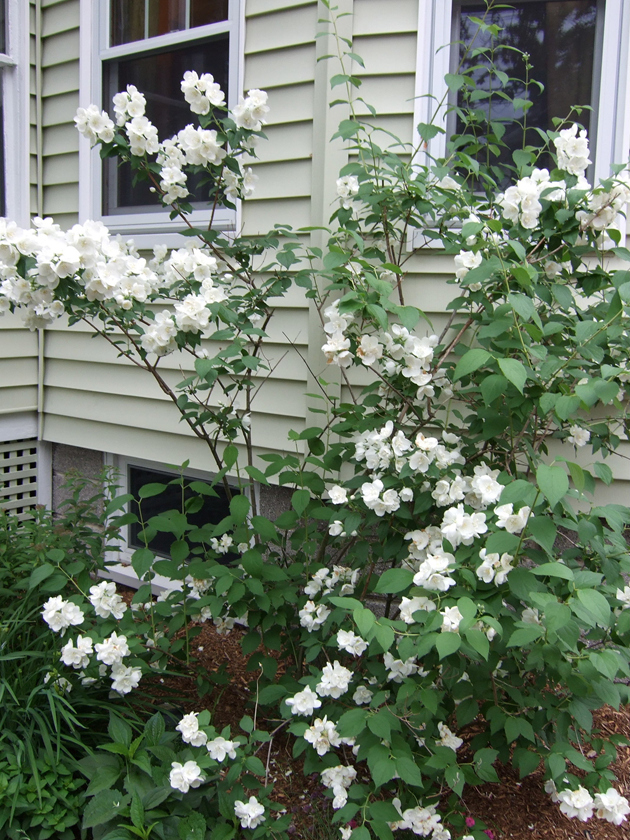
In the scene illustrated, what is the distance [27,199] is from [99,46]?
876 millimetres

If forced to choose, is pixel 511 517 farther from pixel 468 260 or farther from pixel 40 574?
pixel 40 574

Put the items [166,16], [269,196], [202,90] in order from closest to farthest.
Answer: [202,90] → [269,196] → [166,16]

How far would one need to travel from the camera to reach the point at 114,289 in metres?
2.13

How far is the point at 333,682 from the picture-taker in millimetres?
1922

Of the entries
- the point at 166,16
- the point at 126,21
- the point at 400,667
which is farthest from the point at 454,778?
the point at 126,21

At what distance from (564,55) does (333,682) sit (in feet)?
7.60

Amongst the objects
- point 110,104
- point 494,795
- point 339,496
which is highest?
point 110,104

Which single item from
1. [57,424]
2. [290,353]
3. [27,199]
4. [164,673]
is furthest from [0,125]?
[164,673]

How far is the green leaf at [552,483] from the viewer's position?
1437 millimetres

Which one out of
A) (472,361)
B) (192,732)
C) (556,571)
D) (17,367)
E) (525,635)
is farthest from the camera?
(17,367)

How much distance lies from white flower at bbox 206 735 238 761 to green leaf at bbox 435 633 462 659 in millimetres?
761

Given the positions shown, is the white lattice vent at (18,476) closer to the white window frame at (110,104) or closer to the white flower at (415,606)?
the white window frame at (110,104)

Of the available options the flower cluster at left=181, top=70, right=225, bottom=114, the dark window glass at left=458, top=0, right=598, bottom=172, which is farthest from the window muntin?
the flower cluster at left=181, top=70, right=225, bottom=114

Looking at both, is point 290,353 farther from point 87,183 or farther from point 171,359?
point 87,183
